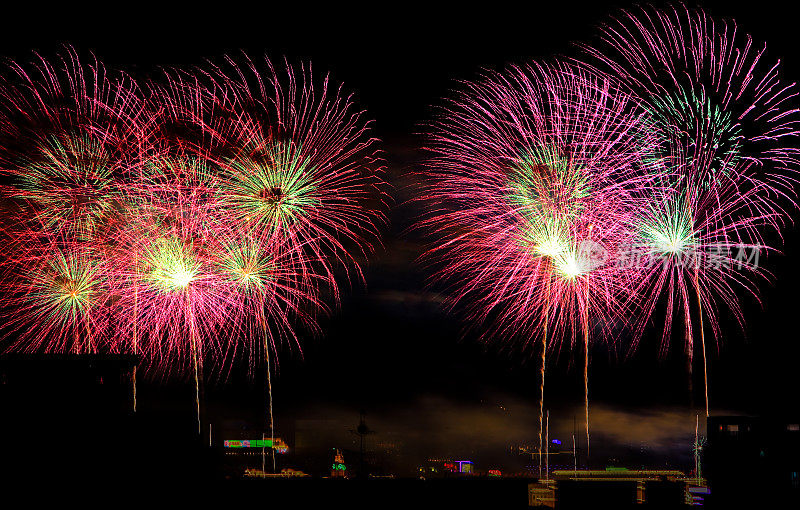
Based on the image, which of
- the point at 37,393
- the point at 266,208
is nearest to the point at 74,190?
the point at 266,208

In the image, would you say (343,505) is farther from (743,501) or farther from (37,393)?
(743,501)

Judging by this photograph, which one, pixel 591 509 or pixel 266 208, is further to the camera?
pixel 266 208

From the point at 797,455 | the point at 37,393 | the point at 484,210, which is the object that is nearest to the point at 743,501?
the point at 797,455

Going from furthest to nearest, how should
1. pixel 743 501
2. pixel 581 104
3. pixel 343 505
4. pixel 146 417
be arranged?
pixel 743 501, pixel 581 104, pixel 343 505, pixel 146 417

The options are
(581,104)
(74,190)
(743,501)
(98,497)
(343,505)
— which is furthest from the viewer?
(743,501)

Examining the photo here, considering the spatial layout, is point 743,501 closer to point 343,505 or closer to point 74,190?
point 343,505

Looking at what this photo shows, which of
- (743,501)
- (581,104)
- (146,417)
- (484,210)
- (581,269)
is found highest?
(581,104)

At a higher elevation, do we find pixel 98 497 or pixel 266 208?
pixel 266 208

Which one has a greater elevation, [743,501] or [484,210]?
[484,210]

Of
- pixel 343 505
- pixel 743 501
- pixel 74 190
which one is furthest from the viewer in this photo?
pixel 743 501
